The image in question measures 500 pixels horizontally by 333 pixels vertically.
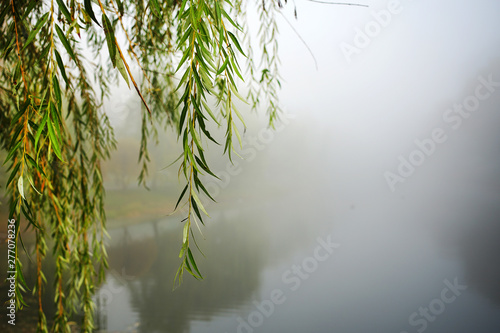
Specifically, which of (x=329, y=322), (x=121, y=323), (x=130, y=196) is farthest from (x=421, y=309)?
(x=130, y=196)

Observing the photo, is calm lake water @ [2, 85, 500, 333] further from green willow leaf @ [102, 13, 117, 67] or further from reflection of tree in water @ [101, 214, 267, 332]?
green willow leaf @ [102, 13, 117, 67]

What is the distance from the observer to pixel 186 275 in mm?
2820

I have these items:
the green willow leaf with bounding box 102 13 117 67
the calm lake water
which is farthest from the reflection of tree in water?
the green willow leaf with bounding box 102 13 117 67

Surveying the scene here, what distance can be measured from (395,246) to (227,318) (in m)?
1.47

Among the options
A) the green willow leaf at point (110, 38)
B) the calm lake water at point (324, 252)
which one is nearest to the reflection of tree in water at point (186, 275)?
the calm lake water at point (324, 252)

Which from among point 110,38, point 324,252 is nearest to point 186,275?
point 324,252

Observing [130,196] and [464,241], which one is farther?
[130,196]

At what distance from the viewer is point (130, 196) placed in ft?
10.9

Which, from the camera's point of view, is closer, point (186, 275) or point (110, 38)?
point (110, 38)

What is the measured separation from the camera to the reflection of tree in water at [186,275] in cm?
245

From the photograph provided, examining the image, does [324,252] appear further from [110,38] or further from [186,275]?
[110,38]

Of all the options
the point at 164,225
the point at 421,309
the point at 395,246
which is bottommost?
the point at 421,309

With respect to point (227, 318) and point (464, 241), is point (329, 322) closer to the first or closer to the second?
point (227, 318)

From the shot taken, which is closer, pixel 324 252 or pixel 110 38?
pixel 110 38
